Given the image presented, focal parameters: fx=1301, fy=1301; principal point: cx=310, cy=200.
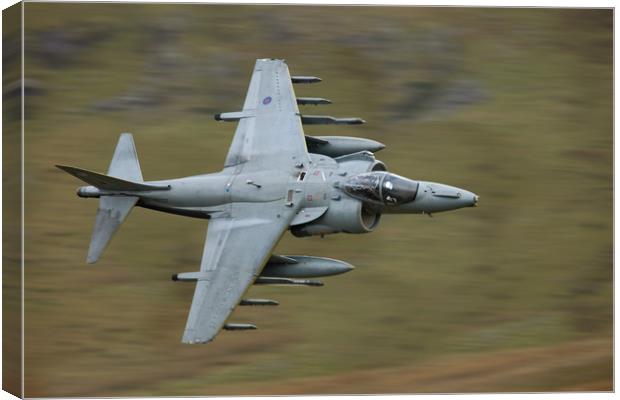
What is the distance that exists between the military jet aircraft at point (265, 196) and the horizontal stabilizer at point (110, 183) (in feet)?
0.06

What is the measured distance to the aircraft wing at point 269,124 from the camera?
25531mm

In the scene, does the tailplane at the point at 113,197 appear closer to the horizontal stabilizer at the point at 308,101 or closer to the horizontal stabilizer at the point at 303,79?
the horizontal stabilizer at the point at 308,101

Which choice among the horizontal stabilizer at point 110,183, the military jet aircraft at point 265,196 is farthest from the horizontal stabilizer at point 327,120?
the horizontal stabilizer at point 110,183

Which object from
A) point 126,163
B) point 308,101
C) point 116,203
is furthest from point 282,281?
point 126,163

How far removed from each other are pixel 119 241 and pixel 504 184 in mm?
8886

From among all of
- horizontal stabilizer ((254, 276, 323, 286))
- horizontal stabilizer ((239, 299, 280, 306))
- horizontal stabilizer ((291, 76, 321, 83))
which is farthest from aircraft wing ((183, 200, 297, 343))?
horizontal stabilizer ((291, 76, 321, 83))

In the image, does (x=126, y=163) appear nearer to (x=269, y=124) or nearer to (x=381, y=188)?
(x=269, y=124)

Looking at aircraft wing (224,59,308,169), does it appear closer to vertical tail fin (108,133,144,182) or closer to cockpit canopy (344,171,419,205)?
cockpit canopy (344,171,419,205)

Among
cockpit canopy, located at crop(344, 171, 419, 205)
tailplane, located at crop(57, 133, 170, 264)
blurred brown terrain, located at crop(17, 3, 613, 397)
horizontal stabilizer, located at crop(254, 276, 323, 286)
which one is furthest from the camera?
tailplane, located at crop(57, 133, 170, 264)

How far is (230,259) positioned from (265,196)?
1394mm

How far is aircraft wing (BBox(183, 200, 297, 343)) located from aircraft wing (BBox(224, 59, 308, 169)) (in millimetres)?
1190

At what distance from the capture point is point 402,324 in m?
27.4

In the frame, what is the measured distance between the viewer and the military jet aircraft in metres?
24.1

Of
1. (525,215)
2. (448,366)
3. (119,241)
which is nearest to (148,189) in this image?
(119,241)
